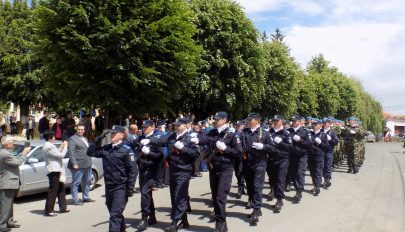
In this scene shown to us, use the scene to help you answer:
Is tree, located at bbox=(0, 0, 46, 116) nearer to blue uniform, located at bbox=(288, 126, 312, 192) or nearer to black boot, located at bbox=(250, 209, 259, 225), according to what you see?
blue uniform, located at bbox=(288, 126, 312, 192)

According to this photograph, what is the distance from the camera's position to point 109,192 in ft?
24.2

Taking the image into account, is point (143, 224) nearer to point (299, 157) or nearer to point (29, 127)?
point (299, 157)

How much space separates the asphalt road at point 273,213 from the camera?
8531mm

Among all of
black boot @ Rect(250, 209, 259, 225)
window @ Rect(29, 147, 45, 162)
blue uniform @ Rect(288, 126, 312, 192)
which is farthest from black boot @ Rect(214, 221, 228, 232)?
window @ Rect(29, 147, 45, 162)

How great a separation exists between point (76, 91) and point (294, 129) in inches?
320

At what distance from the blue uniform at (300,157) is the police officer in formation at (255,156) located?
2.15m

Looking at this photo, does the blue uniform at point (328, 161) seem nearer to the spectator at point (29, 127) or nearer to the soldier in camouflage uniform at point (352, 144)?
the soldier in camouflage uniform at point (352, 144)

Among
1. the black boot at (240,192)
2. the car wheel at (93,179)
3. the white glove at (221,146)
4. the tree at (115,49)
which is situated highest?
the tree at (115,49)

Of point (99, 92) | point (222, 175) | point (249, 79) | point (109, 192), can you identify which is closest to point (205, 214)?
point (222, 175)

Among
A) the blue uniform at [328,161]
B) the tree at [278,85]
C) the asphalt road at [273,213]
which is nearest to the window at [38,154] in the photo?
the asphalt road at [273,213]

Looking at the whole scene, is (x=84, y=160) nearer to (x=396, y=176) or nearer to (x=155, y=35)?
(x=155, y=35)

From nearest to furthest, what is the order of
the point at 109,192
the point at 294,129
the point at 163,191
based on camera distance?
the point at 109,192
the point at 294,129
the point at 163,191

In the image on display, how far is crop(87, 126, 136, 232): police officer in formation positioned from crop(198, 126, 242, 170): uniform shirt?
4.73 ft

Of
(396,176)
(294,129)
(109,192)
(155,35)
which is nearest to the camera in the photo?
(109,192)
